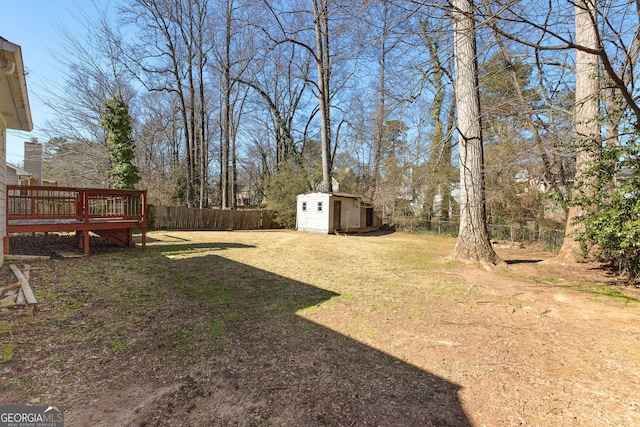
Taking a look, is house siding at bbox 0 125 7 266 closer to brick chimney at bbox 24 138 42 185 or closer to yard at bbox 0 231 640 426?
yard at bbox 0 231 640 426

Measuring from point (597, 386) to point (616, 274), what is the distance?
5.18 meters

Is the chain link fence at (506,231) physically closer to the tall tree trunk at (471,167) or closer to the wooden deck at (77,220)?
the tall tree trunk at (471,167)

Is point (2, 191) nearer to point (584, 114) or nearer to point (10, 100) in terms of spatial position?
point (10, 100)

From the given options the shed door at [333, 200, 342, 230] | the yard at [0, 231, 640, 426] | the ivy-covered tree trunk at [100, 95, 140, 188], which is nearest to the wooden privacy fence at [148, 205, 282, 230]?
the ivy-covered tree trunk at [100, 95, 140, 188]

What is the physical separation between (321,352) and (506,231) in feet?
41.9

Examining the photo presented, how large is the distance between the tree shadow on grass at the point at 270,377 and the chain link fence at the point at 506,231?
1097 centimetres

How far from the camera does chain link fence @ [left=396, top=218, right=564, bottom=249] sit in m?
10.7

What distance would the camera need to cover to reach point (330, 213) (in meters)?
15.7

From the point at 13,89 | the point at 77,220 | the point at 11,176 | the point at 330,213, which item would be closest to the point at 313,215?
the point at 330,213

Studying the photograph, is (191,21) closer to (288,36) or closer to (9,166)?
(288,36)

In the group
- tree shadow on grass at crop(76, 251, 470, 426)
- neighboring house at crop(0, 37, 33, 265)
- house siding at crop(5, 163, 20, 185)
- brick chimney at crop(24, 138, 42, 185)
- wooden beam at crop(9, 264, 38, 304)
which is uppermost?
brick chimney at crop(24, 138, 42, 185)

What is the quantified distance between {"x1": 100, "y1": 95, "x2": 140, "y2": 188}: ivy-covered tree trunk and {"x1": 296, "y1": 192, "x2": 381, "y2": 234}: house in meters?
9.27

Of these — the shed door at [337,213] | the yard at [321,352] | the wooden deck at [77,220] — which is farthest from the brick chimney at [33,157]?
the shed door at [337,213]

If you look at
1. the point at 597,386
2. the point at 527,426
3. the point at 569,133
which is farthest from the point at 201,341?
the point at 569,133
